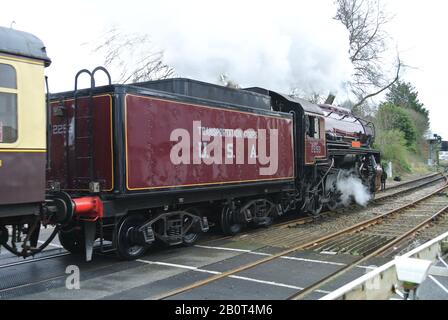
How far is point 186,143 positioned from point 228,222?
220cm

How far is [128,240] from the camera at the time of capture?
6883mm

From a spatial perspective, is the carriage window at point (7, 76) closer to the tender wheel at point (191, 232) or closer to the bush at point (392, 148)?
the tender wheel at point (191, 232)

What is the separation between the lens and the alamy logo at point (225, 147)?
7.38 metres

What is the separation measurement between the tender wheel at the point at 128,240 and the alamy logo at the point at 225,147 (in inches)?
41.8

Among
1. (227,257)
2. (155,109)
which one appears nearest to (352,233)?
(227,257)

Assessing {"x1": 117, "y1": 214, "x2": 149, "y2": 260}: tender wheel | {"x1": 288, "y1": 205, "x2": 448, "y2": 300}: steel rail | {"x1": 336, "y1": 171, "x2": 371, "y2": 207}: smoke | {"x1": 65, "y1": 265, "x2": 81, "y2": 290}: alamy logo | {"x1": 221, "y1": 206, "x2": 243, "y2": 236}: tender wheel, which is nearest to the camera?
{"x1": 288, "y1": 205, "x2": 448, "y2": 300}: steel rail

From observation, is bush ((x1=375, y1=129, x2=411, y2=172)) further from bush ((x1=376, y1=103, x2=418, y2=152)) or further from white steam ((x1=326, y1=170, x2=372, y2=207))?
white steam ((x1=326, y1=170, x2=372, y2=207))

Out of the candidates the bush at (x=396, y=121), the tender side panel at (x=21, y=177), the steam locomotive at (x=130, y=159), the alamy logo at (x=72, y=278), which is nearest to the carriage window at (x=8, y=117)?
the steam locomotive at (x=130, y=159)

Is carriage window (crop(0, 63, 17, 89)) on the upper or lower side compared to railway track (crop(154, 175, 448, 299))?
upper

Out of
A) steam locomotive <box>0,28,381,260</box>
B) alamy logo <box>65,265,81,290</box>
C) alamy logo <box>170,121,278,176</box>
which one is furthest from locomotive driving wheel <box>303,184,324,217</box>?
alamy logo <box>65,265,81,290</box>

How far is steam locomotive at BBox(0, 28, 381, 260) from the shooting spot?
519cm

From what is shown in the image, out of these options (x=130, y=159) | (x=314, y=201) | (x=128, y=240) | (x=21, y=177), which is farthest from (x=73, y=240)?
(x=314, y=201)

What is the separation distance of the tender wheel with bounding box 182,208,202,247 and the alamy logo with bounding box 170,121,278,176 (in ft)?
3.00

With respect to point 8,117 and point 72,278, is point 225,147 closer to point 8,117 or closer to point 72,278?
point 72,278
